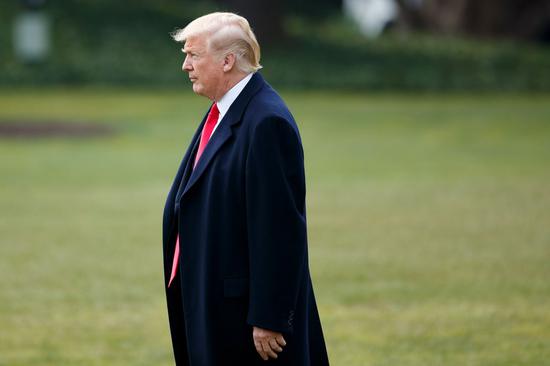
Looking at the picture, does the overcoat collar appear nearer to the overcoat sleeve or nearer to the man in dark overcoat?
the man in dark overcoat

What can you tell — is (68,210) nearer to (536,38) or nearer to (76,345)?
(76,345)

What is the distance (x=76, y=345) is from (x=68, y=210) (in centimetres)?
637

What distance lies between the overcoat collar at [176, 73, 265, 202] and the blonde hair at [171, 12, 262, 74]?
10 centimetres

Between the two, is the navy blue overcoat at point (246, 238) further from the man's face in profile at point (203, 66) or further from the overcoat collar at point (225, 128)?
the man's face in profile at point (203, 66)

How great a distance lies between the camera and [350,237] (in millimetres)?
11969

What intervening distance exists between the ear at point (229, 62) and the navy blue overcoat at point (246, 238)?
0.38 feet

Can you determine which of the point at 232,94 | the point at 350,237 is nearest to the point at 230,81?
the point at 232,94

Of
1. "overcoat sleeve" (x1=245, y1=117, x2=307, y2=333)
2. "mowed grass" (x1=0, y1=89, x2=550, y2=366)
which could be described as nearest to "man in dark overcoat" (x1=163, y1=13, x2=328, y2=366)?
"overcoat sleeve" (x1=245, y1=117, x2=307, y2=333)

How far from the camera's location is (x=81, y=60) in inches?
1125

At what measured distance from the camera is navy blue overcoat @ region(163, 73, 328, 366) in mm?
4250

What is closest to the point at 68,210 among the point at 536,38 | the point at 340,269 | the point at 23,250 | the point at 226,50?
the point at 23,250

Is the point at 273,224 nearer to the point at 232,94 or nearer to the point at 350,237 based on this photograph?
the point at 232,94

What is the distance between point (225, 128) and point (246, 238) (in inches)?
16.9

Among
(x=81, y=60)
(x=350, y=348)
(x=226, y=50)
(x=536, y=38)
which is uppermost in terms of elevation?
(x=536, y=38)
